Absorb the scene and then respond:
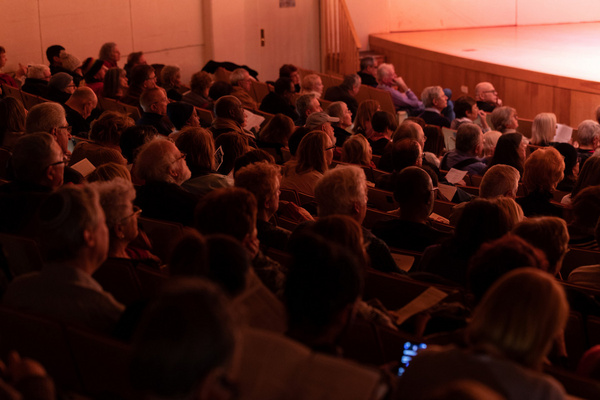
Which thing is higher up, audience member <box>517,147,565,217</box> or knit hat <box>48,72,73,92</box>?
knit hat <box>48,72,73,92</box>

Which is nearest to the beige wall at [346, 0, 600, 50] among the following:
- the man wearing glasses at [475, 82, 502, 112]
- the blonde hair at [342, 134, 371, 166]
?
the man wearing glasses at [475, 82, 502, 112]

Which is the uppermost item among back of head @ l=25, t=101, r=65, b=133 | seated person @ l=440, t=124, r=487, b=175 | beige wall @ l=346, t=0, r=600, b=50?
beige wall @ l=346, t=0, r=600, b=50

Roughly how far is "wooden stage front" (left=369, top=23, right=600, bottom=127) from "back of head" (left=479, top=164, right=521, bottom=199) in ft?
17.5

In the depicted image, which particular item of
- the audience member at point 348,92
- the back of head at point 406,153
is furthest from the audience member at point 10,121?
the audience member at point 348,92

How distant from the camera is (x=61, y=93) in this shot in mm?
7449

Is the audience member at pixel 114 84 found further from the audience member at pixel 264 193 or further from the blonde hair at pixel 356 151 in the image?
the audience member at pixel 264 193

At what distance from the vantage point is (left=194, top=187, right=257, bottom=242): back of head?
8.99 feet

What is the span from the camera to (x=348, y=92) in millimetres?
9438

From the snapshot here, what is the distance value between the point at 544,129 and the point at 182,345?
627 centimetres

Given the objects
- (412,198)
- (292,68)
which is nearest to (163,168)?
(412,198)

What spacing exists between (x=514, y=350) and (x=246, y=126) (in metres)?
5.21

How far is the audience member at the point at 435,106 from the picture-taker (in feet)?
28.4

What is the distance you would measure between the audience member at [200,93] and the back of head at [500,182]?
447 centimetres

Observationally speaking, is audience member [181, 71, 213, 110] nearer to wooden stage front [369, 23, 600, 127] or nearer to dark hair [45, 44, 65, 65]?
dark hair [45, 44, 65, 65]
